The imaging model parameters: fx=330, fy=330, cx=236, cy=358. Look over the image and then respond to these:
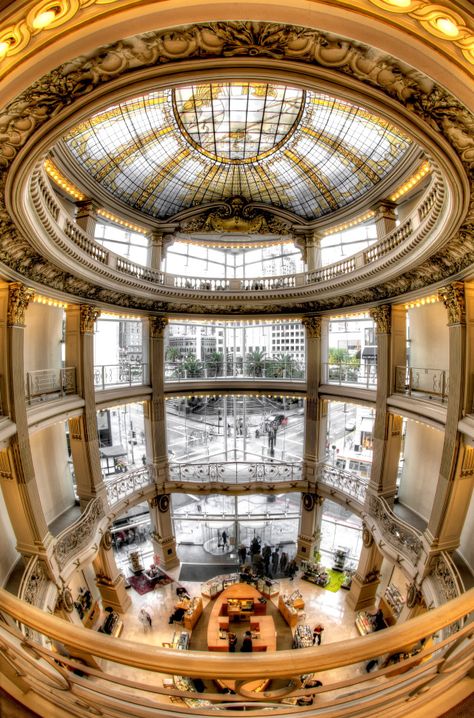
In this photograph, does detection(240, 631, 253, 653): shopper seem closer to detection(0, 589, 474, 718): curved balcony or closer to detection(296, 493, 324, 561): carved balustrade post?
detection(296, 493, 324, 561): carved balustrade post

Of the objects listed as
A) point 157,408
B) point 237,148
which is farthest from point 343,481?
point 237,148

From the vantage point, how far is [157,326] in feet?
50.0

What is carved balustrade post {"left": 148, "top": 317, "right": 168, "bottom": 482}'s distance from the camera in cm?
1525

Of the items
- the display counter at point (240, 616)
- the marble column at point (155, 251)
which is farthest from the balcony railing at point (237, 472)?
the marble column at point (155, 251)

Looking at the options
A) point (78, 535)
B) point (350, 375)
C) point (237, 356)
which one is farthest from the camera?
point (237, 356)

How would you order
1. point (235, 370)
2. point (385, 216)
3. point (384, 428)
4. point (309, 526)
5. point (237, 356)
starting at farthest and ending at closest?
point (237, 356)
point (235, 370)
point (309, 526)
point (385, 216)
point (384, 428)

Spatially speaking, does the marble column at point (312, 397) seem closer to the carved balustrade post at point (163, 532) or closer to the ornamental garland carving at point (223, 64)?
the carved balustrade post at point (163, 532)

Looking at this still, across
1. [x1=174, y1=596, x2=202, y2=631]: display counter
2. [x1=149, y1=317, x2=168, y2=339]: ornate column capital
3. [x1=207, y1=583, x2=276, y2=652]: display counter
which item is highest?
[x1=149, y1=317, x2=168, y2=339]: ornate column capital

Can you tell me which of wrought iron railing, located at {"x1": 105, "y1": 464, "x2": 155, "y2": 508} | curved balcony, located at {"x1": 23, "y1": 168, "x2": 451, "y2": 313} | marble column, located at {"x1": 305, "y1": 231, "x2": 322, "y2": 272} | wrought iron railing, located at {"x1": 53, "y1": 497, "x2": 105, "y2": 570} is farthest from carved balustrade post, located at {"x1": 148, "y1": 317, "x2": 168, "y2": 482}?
marble column, located at {"x1": 305, "y1": 231, "x2": 322, "y2": 272}

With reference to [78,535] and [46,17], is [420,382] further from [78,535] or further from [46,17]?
[46,17]

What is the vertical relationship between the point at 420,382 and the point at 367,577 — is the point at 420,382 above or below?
above

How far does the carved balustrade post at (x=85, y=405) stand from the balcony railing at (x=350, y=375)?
401 inches

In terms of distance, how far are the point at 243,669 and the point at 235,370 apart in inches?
643

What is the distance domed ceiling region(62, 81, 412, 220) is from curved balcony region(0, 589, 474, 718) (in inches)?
508
